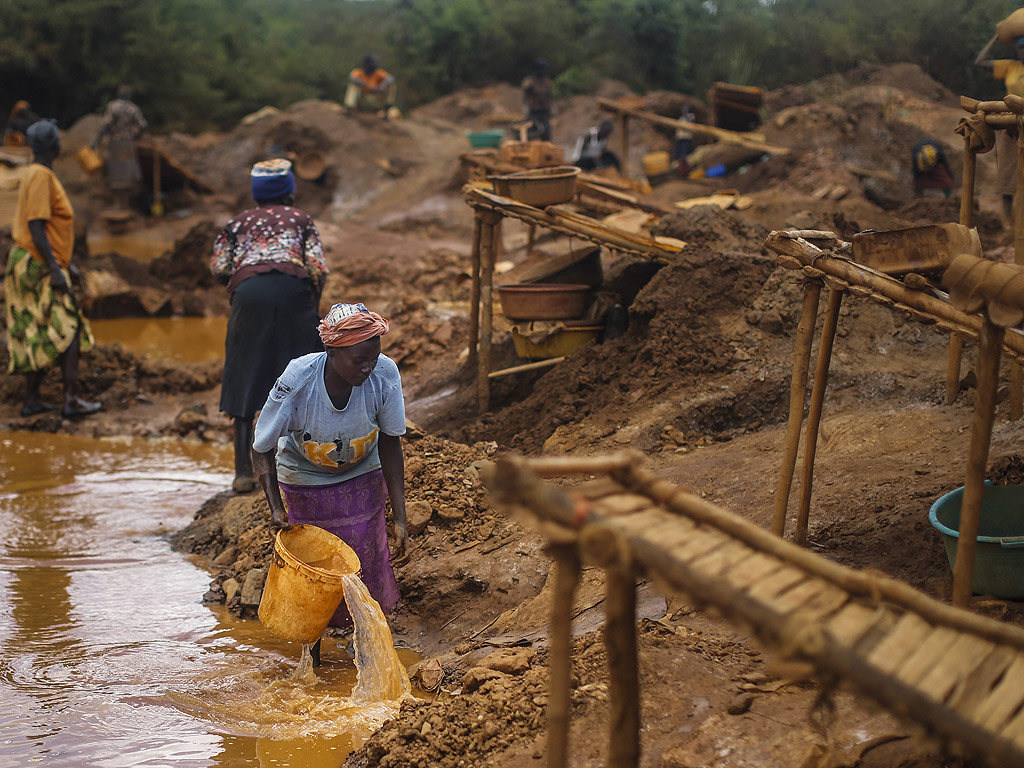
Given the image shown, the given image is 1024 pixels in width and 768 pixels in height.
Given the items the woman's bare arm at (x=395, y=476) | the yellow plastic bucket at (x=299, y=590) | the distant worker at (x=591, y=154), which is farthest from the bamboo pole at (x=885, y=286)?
the distant worker at (x=591, y=154)

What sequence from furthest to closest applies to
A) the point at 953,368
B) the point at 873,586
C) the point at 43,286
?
the point at 43,286
the point at 953,368
the point at 873,586

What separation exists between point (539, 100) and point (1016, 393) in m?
13.4

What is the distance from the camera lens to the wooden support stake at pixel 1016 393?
170 inches

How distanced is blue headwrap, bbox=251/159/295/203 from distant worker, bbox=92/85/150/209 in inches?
459

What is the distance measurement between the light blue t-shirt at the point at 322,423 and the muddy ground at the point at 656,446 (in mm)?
910

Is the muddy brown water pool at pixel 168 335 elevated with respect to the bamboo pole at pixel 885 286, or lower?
lower

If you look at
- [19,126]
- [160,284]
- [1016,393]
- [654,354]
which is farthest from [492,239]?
[19,126]

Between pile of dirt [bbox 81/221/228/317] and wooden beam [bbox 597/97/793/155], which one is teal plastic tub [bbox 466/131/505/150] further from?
pile of dirt [bbox 81/221/228/317]

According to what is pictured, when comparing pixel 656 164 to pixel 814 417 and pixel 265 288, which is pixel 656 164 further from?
pixel 814 417

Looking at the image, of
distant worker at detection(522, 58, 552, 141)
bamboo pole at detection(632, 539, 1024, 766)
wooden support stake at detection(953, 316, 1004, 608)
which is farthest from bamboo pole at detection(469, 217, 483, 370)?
distant worker at detection(522, 58, 552, 141)

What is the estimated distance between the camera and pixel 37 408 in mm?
7883

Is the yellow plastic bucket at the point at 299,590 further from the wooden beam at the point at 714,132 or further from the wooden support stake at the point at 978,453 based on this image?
the wooden beam at the point at 714,132

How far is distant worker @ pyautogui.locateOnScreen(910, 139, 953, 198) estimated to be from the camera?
11.6m

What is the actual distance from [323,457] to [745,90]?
1545 centimetres
